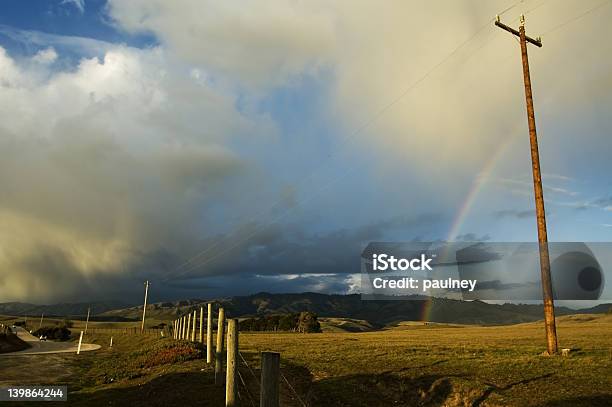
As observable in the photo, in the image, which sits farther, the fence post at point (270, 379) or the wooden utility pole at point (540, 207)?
the wooden utility pole at point (540, 207)

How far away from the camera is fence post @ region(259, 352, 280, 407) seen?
296 inches

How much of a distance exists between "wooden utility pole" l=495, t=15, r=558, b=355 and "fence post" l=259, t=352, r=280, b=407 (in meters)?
22.6

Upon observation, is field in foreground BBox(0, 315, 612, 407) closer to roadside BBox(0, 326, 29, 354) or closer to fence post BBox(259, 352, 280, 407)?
fence post BBox(259, 352, 280, 407)

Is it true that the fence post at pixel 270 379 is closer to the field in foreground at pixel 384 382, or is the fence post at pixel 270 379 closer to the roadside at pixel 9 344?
the field in foreground at pixel 384 382

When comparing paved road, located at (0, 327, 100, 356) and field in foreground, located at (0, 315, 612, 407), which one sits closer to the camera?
field in foreground, located at (0, 315, 612, 407)

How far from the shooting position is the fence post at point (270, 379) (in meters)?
7.51

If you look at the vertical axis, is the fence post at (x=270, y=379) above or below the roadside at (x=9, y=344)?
above

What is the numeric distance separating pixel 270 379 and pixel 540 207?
24237mm

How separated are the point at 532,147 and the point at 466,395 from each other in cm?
1790

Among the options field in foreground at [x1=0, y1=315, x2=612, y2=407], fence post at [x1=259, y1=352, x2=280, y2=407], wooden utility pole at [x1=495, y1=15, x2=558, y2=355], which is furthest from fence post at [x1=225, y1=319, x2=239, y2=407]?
wooden utility pole at [x1=495, y1=15, x2=558, y2=355]

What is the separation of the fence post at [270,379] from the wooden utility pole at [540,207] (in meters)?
22.6

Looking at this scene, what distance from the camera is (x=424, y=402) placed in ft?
53.4

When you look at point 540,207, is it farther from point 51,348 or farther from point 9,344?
point 51,348

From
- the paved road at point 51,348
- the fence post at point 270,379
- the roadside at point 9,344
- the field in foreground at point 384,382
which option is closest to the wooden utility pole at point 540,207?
the field in foreground at point 384,382
